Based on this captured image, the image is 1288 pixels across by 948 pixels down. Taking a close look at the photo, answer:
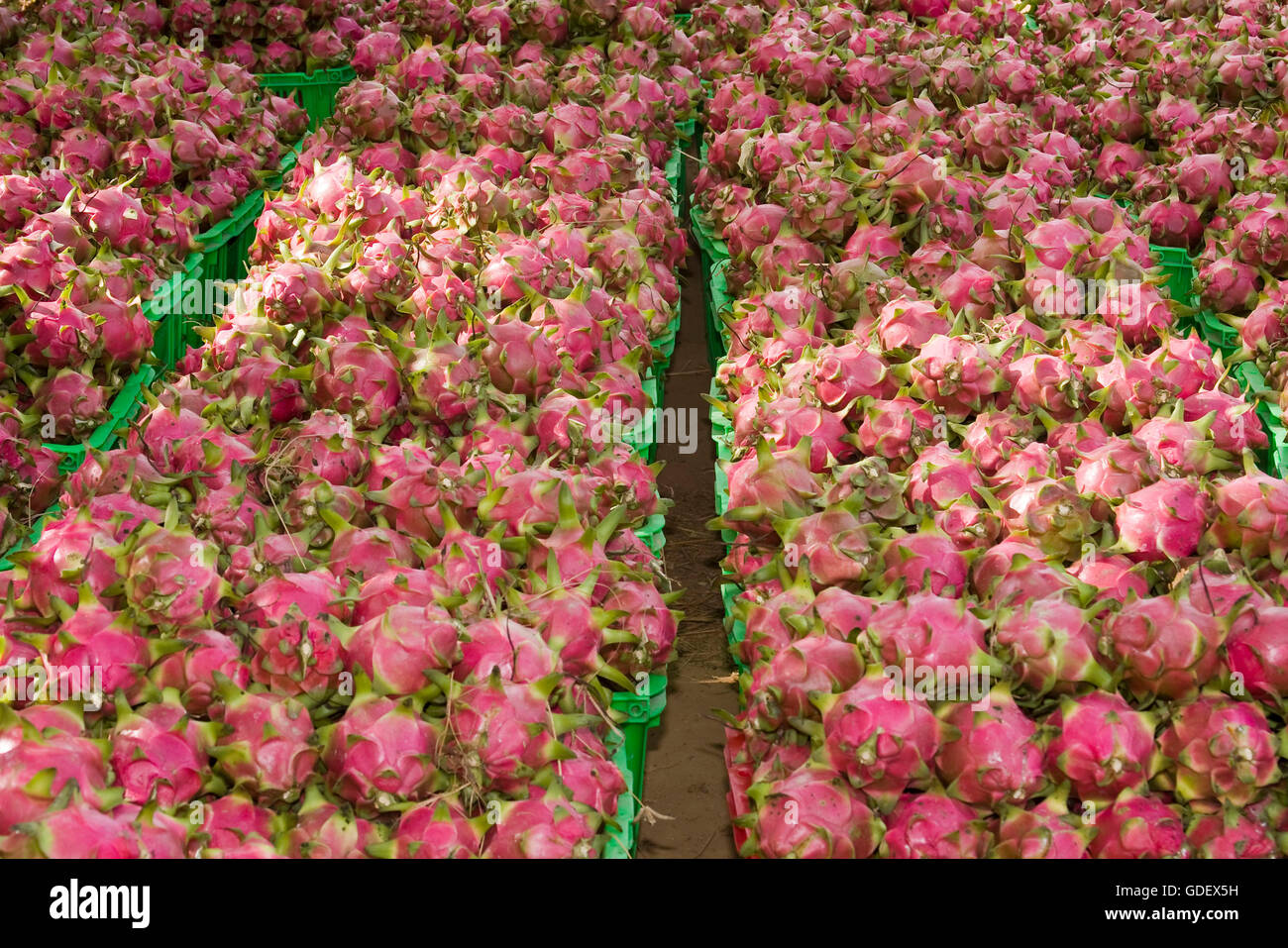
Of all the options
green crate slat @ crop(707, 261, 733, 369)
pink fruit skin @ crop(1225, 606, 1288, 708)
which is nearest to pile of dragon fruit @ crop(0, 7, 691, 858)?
green crate slat @ crop(707, 261, 733, 369)

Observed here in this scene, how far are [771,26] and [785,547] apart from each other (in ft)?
9.20

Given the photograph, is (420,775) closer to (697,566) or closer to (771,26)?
(697,566)

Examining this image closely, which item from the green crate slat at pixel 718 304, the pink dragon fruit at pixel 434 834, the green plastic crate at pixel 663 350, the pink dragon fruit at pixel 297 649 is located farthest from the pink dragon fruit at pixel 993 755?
the green crate slat at pixel 718 304

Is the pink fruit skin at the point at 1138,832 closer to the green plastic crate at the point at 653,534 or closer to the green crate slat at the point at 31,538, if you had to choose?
the green plastic crate at the point at 653,534

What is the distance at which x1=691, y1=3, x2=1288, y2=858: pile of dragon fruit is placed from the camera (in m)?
1.91

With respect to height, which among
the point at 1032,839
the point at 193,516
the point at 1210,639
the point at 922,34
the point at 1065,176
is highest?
the point at 922,34

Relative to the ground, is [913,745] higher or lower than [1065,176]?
lower

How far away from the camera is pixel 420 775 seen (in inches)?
72.6

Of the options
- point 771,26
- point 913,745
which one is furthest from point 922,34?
point 913,745

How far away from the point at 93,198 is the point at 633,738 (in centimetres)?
224

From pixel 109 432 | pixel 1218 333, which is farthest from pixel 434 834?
pixel 1218 333

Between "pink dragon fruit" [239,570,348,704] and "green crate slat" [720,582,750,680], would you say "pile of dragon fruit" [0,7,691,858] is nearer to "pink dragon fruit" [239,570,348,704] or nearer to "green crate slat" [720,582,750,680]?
"pink dragon fruit" [239,570,348,704]

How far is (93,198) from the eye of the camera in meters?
3.38

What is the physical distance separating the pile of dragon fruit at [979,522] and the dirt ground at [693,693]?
13.4 inches
